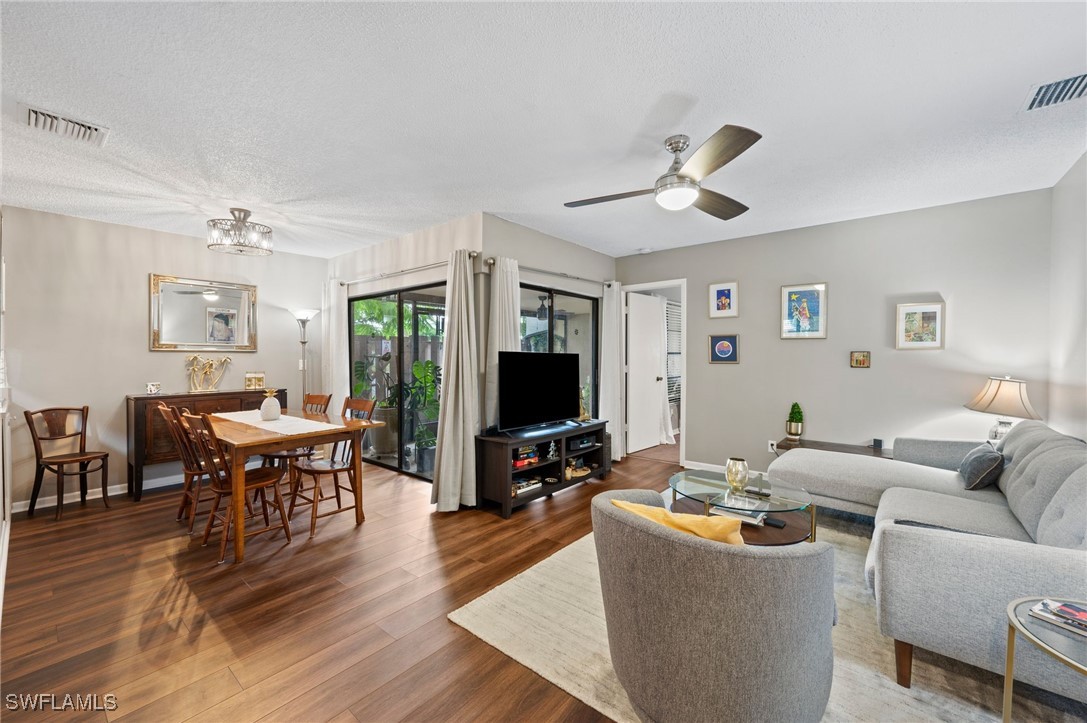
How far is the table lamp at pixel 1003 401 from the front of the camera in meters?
3.13

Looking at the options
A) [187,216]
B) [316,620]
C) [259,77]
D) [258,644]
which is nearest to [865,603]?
[316,620]

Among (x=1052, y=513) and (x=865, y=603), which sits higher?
(x=1052, y=513)

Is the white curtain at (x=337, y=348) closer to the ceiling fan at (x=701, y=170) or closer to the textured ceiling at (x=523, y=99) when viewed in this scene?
the textured ceiling at (x=523, y=99)

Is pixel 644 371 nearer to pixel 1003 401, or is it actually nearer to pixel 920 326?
pixel 920 326

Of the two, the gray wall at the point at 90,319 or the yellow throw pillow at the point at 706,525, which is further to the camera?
the gray wall at the point at 90,319

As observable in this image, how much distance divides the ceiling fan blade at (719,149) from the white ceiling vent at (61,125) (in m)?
3.21

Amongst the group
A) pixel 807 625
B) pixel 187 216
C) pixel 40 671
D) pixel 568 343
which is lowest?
pixel 40 671

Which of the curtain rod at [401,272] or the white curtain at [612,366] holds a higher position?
the curtain rod at [401,272]

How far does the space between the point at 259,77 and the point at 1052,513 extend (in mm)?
4055

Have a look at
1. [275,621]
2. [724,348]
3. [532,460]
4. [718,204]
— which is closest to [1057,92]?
[718,204]

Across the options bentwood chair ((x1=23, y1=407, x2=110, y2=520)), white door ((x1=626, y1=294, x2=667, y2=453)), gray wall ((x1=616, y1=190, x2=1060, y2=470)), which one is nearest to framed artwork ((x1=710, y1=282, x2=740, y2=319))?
gray wall ((x1=616, y1=190, x2=1060, y2=470))

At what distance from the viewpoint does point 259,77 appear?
2.04m

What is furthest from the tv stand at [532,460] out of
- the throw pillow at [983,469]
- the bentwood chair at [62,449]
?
the bentwood chair at [62,449]

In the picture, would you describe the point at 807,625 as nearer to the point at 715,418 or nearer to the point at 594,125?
the point at 594,125
